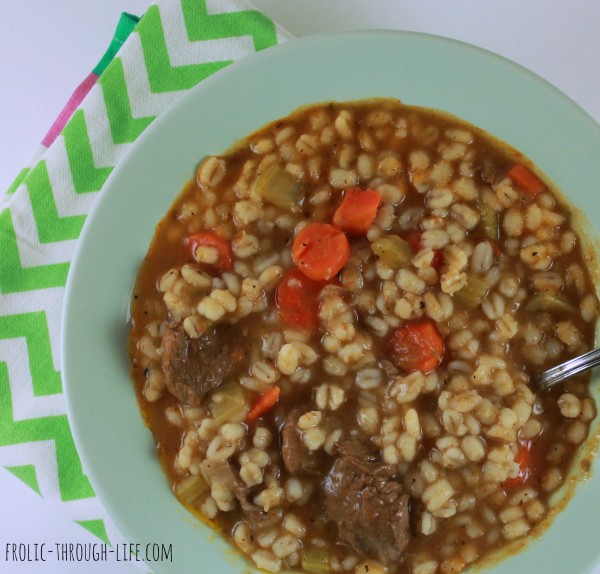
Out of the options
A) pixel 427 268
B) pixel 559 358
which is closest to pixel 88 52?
pixel 427 268

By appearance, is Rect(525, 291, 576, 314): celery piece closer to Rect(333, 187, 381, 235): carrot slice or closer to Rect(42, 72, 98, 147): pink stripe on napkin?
Rect(333, 187, 381, 235): carrot slice

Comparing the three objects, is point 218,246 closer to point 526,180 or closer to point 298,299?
point 298,299

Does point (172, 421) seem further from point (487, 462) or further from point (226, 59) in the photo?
point (226, 59)

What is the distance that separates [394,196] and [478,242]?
1.65ft

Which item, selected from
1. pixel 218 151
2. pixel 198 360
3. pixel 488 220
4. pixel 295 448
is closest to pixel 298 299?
pixel 198 360

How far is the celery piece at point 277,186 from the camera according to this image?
3.88m

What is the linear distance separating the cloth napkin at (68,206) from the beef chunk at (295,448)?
1.30 meters

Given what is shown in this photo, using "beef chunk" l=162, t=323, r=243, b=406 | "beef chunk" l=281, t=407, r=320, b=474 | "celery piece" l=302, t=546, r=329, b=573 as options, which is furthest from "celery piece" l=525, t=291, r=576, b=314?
"celery piece" l=302, t=546, r=329, b=573

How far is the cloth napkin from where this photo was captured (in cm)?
428

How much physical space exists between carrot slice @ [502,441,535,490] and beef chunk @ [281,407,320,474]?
3.44ft

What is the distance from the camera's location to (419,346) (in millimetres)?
3844

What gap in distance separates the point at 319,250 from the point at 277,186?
41cm

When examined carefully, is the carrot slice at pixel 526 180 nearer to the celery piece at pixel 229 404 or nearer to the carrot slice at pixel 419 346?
the carrot slice at pixel 419 346

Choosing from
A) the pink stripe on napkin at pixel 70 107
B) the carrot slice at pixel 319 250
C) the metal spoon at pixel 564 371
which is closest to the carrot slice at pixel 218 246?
the carrot slice at pixel 319 250
